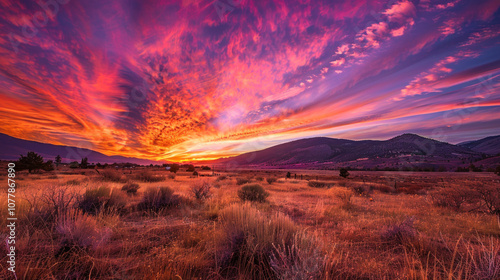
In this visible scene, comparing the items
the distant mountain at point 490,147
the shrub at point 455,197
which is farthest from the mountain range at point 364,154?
the shrub at point 455,197

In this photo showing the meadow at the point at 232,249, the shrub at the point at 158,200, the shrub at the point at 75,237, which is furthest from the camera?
the shrub at the point at 158,200

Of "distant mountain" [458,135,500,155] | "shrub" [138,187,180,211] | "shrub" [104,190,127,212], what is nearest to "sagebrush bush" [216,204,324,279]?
"shrub" [138,187,180,211]

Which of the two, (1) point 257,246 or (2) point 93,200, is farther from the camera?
(2) point 93,200

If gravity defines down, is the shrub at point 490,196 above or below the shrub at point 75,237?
below

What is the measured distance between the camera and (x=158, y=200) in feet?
25.6

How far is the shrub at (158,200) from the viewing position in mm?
7676

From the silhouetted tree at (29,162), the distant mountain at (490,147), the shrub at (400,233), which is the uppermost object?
the silhouetted tree at (29,162)

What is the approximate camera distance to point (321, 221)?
683cm

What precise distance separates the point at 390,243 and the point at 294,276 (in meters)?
4.13

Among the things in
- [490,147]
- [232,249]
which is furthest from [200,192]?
[490,147]

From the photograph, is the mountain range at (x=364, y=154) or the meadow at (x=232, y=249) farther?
the mountain range at (x=364, y=154)

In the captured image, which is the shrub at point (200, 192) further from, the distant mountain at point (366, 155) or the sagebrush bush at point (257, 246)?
the distant mountain at point (366, 155)

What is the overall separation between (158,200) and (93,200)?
2.10 metres

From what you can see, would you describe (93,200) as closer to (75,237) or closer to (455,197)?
(75,237)
